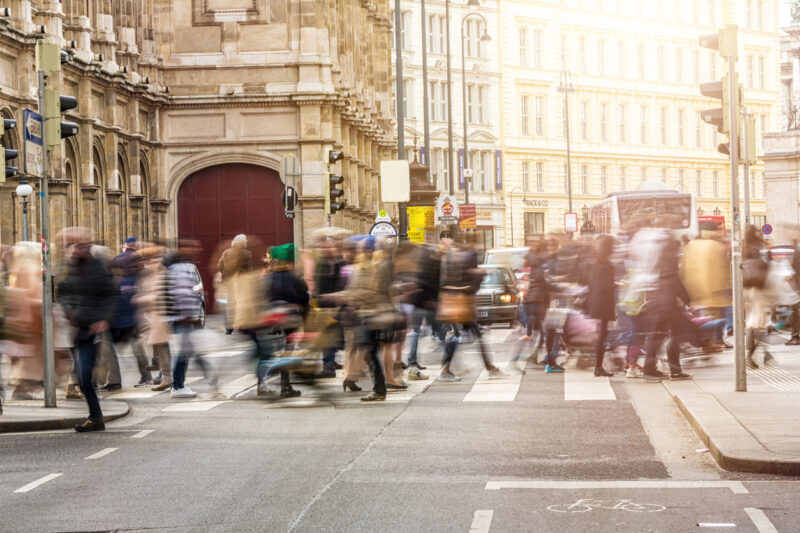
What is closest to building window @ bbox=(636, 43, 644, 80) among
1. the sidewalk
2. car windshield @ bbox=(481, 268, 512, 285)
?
car windshield @ bbox=(481, 268, 512, 285)

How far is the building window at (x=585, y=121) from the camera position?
90.1m

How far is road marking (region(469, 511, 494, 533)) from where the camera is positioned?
8337mm

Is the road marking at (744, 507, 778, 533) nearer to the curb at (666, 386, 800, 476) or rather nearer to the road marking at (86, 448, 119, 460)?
the curb at (666, 386, 800, 476)

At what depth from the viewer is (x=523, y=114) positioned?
87.8 metres

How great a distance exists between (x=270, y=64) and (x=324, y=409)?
1029 inches

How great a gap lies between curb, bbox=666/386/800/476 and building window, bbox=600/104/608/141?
77841 millimetres

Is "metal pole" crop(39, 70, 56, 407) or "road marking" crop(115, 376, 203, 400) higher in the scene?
"metal pole" crop(39, 70, 56, 407)

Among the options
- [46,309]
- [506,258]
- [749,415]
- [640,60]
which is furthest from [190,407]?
[640,60]

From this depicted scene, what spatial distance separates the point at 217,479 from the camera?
34.4 feet

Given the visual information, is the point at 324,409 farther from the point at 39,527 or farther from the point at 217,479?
the point at 39,527

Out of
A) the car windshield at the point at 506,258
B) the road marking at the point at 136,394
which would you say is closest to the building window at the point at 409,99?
the car windshield at the point at 506,258

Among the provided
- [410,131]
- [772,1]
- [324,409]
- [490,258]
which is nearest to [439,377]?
[324,409]

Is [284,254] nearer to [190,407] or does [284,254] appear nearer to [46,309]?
[190,407]

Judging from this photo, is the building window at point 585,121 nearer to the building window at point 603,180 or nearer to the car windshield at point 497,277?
the building window at point 603,180
